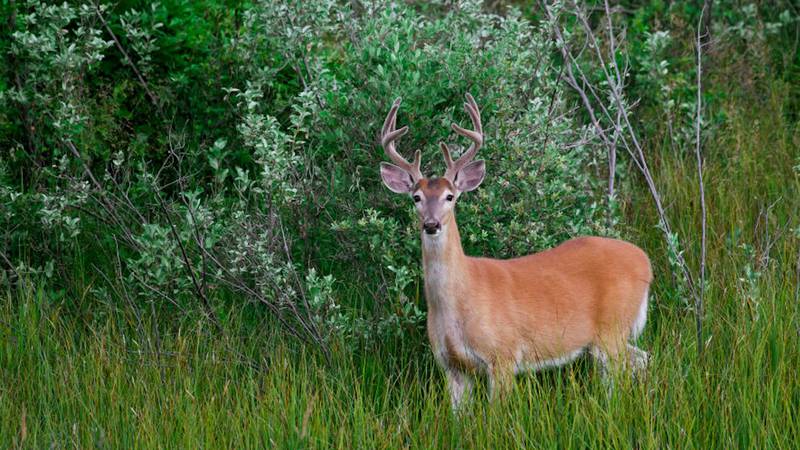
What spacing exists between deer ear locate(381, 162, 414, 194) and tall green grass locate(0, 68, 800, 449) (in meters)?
0.81

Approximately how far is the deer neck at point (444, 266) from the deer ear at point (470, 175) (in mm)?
315

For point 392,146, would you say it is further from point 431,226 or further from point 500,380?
point 500,380

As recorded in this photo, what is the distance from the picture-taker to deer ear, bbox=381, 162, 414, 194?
5.48 meters

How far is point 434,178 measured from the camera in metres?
5.30

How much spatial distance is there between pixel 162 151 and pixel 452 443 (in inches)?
134

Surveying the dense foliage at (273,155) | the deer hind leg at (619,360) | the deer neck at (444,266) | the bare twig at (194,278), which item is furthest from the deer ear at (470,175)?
the bare twig at (194,278)

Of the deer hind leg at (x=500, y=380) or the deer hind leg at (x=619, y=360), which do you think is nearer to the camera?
the deer hind leg at (x=619, y=360)

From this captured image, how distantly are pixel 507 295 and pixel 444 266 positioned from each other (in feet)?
1.24

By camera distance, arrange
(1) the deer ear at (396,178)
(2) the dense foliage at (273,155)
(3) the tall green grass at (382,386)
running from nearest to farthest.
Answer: (3) the tall green grass at (382,386) → (1) the deer ear at (396,178) → (2) the dense foliage at (273,155)

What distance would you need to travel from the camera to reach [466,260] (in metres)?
5.34

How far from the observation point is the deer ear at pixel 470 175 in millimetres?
5504

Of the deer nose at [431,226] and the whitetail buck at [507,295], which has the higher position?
the deer nose at [431,226]

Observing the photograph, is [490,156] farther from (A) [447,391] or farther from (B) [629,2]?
(B) [629,2]

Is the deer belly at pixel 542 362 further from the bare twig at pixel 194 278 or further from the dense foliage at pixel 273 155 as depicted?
the bare twig at pixel 194 278
